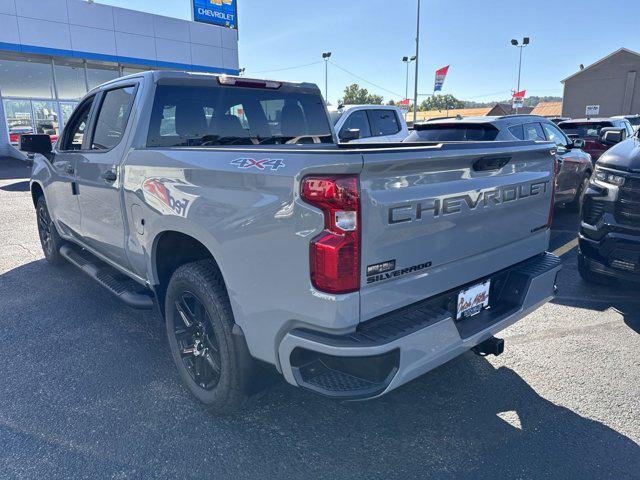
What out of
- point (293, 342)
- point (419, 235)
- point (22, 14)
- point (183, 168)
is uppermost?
point (22, 14)

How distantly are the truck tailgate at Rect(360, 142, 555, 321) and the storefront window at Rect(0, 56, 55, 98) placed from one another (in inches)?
901

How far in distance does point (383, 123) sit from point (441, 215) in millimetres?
8939

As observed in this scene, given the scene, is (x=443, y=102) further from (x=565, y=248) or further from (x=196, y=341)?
(x=196, y=341)

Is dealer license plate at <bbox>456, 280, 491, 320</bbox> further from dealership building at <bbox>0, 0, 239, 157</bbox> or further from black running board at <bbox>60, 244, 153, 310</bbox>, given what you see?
dealership building at <bbox>0, 0, 239, 157</bbox>

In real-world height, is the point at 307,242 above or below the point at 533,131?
below

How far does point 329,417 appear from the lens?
111 inches

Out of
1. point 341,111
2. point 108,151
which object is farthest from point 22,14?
point 108,151

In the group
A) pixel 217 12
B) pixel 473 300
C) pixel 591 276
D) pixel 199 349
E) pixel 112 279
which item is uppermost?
pixel 217 12

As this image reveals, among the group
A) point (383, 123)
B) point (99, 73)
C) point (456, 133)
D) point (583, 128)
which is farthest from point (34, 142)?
point (99, 73)

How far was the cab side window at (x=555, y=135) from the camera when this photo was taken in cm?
799

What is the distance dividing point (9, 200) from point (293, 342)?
37.4 ft

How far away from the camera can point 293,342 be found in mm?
2070

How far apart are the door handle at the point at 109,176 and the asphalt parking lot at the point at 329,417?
51.7 inches

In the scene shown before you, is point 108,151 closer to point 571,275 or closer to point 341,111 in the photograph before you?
point 571,275
